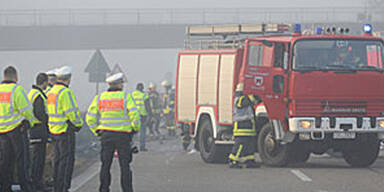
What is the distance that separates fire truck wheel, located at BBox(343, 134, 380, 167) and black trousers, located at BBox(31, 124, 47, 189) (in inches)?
267

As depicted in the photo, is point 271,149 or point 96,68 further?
point 96,68

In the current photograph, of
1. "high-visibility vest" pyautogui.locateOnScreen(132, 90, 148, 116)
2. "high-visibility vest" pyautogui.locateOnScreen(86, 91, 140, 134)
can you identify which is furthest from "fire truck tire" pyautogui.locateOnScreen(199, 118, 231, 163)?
"high-visibility vest" pyautogui.locateOnScreen(86, 91, 140, 134)

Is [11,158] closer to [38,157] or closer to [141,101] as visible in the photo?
[38,157]

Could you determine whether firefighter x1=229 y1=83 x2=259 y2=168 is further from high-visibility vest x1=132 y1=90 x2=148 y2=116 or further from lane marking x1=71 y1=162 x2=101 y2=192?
high-visibility vest x1=132 y1=90 x2=148 y2=116

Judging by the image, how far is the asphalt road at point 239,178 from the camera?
42.2ft

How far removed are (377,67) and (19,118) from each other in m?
7.59

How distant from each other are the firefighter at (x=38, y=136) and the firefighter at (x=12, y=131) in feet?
1.70

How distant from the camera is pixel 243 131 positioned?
16828 millimetres

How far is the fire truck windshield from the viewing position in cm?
1611

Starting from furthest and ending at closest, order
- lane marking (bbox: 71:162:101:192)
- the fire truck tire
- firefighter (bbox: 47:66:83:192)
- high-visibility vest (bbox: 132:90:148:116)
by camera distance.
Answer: high-visibility vest (bbox: 132:90:148:116) → the fire truck tire → lane marking (bbox: 71:162:101:192) → firefighter (bbox: 47:66:83:192)

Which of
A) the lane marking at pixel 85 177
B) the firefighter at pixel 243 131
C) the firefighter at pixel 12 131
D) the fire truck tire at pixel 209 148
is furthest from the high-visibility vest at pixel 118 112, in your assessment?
the fire truck tire at pixel 209 148

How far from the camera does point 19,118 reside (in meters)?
11.4

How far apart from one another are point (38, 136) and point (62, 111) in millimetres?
708

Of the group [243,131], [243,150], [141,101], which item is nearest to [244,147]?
[243,150]
